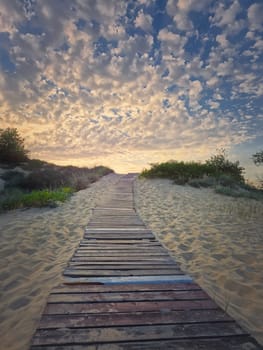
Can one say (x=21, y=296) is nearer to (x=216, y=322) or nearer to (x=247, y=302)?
(x=216, y=322)

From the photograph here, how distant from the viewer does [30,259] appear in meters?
3.96

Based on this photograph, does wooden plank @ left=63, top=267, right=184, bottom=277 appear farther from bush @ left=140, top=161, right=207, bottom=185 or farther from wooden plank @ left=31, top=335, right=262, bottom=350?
bush @ left=140, top=161, right=207, bottom=185

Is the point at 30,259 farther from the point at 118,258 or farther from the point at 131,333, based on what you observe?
the point at 131,333

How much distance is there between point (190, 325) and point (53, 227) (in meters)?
4.55

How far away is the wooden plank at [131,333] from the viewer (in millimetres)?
1946

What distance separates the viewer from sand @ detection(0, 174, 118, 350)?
2.32m

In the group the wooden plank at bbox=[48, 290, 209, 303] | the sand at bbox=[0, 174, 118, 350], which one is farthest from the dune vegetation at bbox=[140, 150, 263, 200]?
the wooden plank at bbox=[48, 290, 209, 303]

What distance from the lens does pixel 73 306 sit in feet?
7.86

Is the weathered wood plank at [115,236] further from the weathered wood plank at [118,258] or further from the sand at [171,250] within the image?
the weathered wood plank at [118,258]

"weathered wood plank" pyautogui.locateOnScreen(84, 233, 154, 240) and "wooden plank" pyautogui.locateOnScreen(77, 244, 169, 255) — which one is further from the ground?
"weathered wood plank" pyautogui.locateOnScreen(84, 233, 154, 240)

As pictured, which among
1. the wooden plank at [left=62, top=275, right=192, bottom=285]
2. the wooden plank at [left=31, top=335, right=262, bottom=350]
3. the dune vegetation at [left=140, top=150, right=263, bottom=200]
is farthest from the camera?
the dune vegetation at [left=140, top=150, right=263, bottom=200]

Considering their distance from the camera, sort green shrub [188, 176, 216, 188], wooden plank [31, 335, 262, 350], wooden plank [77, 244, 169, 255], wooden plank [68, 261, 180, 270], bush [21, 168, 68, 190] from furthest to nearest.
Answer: green shrub [188, 176, 216, 188]
bush [21, 168, 68, 190]
wooden plank [77, 244, 169, 255]
wooden plank [68, 261, 180, 270]
wooden plank [31, 335, 262, 350]

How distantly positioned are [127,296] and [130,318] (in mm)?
402

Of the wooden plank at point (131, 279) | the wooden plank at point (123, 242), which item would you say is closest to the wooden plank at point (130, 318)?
the wooden plank at point (131, 279)
